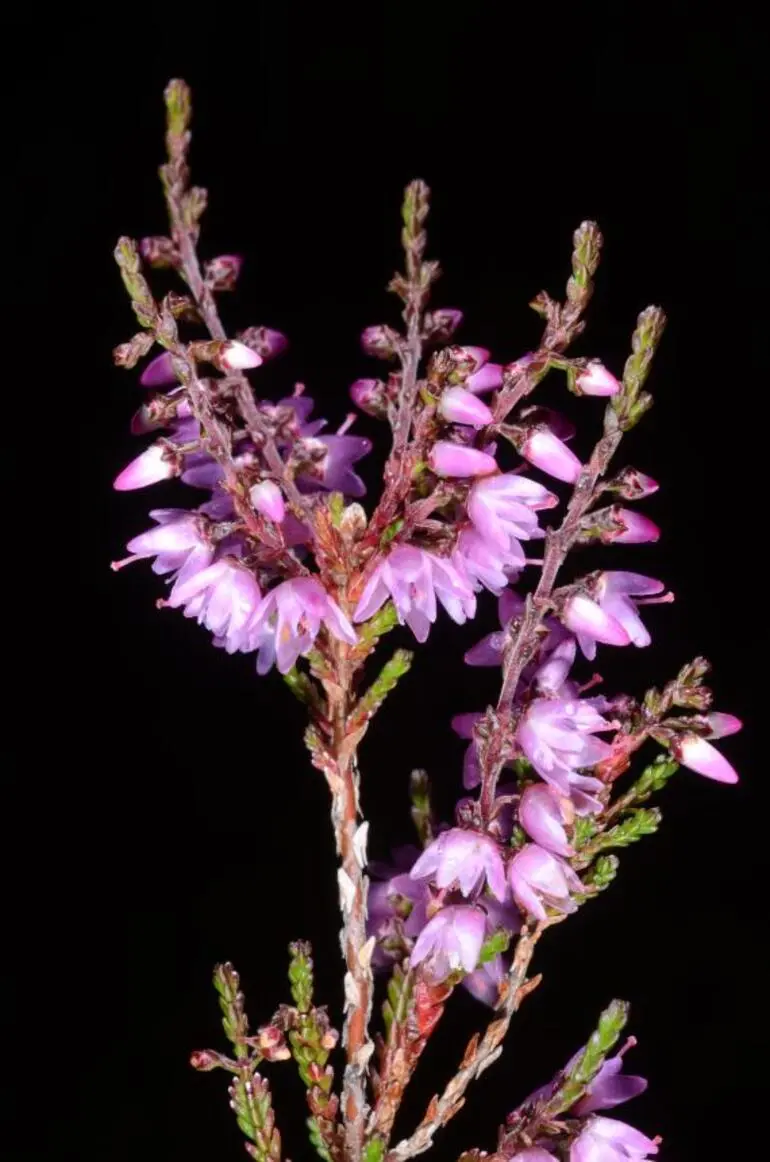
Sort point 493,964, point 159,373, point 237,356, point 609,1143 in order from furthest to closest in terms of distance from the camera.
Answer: point 493,964 → point 609,1143 → point 159,373 → point 237,356

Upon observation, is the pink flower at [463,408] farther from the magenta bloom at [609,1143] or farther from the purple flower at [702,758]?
the magenta bloom at [609,1143]

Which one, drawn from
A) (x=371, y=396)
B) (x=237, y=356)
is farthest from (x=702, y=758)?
(x=237, y=356)

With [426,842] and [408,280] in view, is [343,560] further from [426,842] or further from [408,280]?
[426,842]

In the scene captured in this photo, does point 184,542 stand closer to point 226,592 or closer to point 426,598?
point 226,592

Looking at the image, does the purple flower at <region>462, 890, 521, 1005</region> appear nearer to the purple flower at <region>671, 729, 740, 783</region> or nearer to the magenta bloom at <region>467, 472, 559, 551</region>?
the purple flower at <region>671, 729, 740, 783</region>

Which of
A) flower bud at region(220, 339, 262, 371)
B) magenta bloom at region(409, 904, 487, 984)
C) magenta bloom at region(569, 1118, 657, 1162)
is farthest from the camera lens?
magenta bloom at region(569, 1118, 657, 1162)

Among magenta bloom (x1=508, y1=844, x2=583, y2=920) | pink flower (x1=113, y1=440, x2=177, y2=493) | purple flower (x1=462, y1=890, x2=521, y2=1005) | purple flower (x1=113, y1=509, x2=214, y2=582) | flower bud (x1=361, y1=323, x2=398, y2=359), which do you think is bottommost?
purple flower (x1=462, y1=890, x2=521, y2=1005)

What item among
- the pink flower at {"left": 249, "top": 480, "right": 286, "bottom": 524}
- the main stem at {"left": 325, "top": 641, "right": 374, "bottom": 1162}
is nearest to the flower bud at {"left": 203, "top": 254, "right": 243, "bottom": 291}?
the pink flower at {"left": 249, "top": 480, "right": 286, "bottom": 524}
